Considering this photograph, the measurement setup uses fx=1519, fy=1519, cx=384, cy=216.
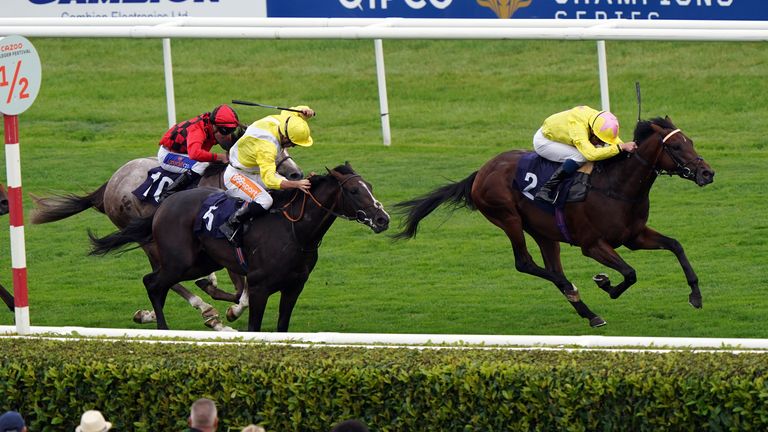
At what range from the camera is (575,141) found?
9461mm

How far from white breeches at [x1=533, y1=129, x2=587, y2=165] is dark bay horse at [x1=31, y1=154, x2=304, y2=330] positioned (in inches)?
61.6

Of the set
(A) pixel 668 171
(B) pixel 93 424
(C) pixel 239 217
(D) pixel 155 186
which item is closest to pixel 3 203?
(D) pixel 155 186

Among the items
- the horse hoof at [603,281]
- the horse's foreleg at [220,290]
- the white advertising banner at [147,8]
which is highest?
the white advertising banner at [147,8]

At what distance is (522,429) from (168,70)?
8.49 m

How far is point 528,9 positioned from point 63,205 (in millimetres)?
5605

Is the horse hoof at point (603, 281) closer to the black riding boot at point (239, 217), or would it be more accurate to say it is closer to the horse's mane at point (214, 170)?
the black riding boot at point (239, 217)

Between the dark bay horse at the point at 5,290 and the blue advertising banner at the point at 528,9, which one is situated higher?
the blue advertising banner at the point at 528,9

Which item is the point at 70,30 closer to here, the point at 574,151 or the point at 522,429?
the point at 574,151

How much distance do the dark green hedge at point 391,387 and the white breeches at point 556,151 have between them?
9.39 ft

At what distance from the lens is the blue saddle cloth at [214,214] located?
364 inches

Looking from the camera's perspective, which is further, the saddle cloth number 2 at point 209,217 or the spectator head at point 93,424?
the saddle cloth number 2 at point 209,217

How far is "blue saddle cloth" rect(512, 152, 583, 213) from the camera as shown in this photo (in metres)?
9.55

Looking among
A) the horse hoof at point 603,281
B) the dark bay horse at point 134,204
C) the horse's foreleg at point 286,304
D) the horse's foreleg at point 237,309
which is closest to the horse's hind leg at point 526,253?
the horse hoof at point 603,281

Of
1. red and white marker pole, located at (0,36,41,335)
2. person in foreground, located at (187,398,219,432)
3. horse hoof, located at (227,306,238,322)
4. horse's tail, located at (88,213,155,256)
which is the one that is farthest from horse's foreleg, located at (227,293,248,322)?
person in foreground, located at (187,398,219,432)
